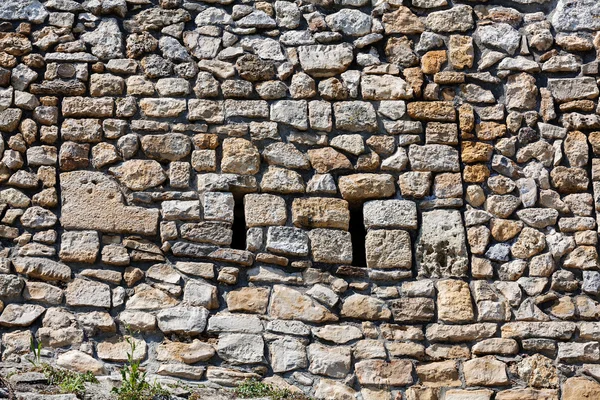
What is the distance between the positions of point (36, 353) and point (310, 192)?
1.82m

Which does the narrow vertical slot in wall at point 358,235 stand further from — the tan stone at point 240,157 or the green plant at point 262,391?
the green plant at point 262,391

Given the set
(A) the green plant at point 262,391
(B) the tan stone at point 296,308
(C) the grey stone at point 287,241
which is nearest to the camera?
(A) the green plant at point 262,391

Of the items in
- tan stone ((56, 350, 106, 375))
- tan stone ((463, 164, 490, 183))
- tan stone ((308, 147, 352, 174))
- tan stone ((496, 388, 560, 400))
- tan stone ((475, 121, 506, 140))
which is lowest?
tan stone ((496, 388, 560, 400))

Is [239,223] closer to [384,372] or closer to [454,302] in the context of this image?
[384,372]

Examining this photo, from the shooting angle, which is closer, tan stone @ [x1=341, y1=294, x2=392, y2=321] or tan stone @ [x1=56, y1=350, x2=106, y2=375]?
tan stone @ [x1=56, y1=350, x2=106, y2=375]

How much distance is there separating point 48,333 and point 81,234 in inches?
23.7

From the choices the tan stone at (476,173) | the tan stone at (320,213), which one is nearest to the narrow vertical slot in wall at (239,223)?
the tan stone at (320,213)

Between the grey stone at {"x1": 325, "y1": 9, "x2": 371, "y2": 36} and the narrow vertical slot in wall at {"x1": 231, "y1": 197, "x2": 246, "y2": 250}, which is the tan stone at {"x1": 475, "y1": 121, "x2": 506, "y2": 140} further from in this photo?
the narrow vertical slot in wall at {"x1": 231, "y1": 197, "x2": 246, "y2": 250}

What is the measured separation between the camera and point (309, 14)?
528 cm

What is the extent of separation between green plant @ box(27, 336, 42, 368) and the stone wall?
4 cm

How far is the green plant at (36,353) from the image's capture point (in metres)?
4.50

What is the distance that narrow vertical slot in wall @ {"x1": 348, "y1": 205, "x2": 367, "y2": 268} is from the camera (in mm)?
5066

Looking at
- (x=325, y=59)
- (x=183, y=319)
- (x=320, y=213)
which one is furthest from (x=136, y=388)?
(x=325, y=59)

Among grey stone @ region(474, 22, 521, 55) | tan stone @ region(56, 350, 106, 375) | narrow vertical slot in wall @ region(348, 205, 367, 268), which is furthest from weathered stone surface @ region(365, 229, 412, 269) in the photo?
tan stone @ region(56, 350, 106, 375)
